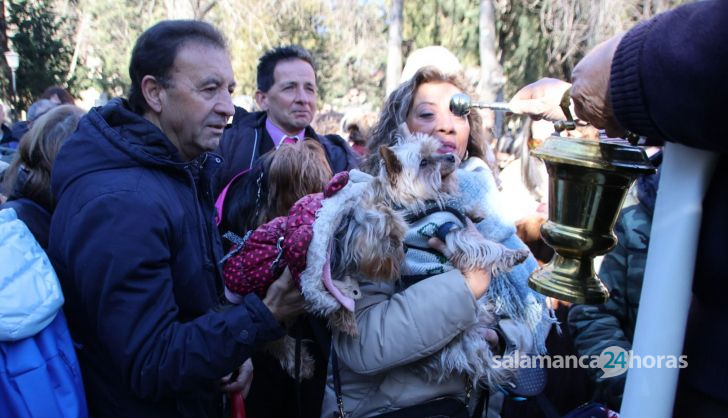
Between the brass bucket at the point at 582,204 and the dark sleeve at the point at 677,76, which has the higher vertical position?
the dark sleeve at the point at 677,76

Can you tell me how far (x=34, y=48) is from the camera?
15172mm

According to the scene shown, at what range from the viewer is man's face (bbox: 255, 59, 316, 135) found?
407cm

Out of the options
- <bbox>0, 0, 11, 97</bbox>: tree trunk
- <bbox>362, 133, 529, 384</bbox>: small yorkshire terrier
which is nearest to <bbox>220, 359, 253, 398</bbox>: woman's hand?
<bbox>362, 133, 529, 384</bbox>: small yorkshire terrier

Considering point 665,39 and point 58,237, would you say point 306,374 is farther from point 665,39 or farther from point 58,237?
point 665,39

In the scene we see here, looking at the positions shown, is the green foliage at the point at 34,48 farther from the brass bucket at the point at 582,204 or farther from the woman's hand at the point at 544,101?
the brass bucket at the point at 582,204

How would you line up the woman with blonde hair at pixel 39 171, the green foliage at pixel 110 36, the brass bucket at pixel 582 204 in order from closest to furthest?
the brass bucket at pixel 582 204, the woman with blonde hair at pixel 39 171, the green foliage at pixel 110 36

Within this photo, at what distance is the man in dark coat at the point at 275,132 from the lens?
104 inches

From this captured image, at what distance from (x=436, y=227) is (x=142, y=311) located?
40.0 inches

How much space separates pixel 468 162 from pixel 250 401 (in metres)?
1.63

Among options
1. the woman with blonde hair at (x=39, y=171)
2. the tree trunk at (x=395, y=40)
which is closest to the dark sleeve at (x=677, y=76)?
the woman with blonde hair at (x=39, y=171)

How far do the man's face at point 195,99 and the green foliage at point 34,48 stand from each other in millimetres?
16033

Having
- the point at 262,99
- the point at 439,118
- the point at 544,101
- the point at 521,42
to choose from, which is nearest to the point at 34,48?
the point at 262,99

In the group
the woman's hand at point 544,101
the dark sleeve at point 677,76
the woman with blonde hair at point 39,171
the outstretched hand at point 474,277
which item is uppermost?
the dark sleeve at point 677,76

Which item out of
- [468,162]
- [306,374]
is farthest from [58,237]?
[468,162]
